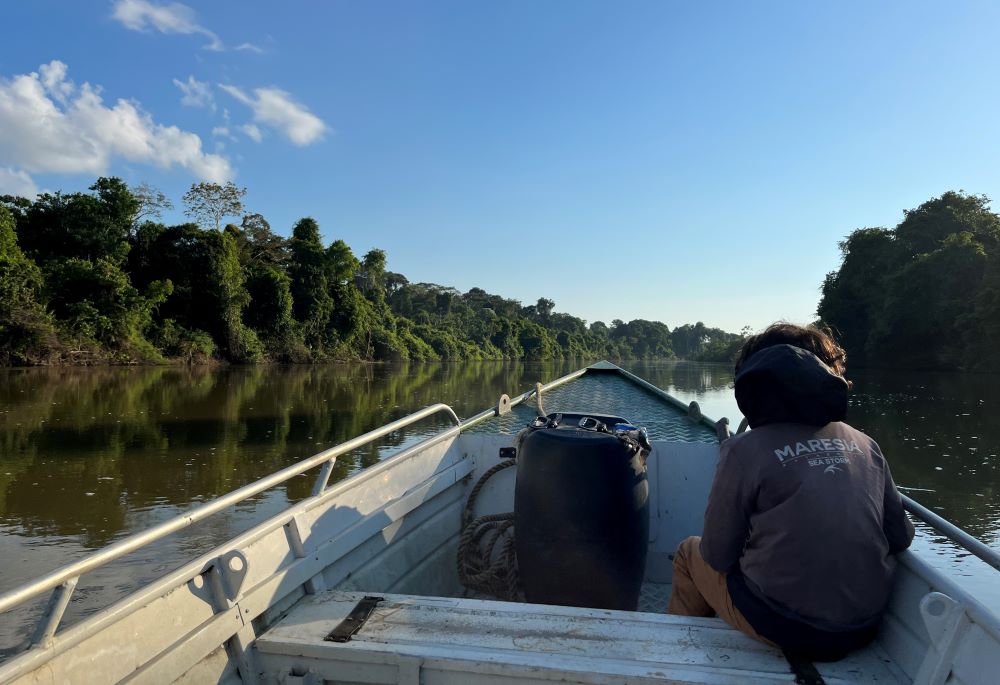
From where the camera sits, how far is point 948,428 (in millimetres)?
12195

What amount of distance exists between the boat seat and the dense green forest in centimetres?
2632

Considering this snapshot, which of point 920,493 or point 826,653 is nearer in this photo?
point 826,653

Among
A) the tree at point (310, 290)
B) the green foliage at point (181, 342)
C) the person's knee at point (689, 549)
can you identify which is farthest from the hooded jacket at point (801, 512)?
the tree at point (310, 290)

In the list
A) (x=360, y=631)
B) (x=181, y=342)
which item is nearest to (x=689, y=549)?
(x=360, y=631)

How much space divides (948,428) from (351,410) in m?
12.8

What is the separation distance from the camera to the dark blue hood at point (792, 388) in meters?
1.69

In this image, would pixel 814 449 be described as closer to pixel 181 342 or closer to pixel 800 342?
pixel 800 342

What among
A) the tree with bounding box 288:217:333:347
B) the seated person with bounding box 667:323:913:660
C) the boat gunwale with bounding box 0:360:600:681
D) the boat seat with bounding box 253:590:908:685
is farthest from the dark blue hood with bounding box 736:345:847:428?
the tree with bounding box 288:217:333:347

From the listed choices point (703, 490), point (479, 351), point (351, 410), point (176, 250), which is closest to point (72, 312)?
point (176, 250)

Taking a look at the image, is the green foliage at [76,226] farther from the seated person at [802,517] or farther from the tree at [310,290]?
the seated person at [802,517]

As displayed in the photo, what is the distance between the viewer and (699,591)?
2.08 m

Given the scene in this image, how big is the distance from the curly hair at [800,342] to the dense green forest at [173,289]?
27.0 m

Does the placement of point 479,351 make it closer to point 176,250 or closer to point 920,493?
point 176,250

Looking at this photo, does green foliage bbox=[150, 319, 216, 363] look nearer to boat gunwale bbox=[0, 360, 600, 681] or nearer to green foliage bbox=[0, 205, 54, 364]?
green foliage bbox=[0, 205, 54, 364]
